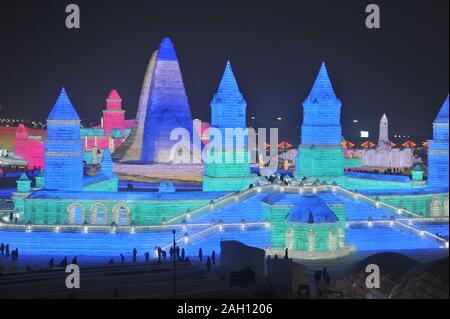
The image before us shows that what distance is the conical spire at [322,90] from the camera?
38594 millimetres

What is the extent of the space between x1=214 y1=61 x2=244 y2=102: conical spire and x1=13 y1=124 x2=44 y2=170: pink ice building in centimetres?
3151

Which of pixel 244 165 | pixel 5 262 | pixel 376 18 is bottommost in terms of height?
pixel 5 262

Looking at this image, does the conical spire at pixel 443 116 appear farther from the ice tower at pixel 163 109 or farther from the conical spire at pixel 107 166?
the conical spire at pixel 107 166

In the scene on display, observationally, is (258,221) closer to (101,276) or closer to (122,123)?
(101,276)

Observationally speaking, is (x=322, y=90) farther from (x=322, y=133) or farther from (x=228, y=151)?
(x=228, y=151)

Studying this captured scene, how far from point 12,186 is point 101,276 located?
87.2 feet

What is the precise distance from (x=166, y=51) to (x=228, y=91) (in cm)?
763

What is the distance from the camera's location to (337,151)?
1526 inches

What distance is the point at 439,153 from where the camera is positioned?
3847 cm

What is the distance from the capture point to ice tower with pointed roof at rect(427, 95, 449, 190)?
126 feet

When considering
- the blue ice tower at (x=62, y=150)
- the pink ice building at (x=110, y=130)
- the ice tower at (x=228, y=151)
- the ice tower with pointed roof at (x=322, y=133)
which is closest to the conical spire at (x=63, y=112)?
the blue ice tower at (x=62, y=150)

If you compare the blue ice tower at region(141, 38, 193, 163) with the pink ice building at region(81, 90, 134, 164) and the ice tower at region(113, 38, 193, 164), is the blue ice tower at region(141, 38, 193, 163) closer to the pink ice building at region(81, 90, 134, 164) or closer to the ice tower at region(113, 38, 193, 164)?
the ice tower at region(113, 38, 193, 164)

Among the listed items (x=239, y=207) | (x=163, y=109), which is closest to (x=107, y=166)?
(x=163, y=109)
